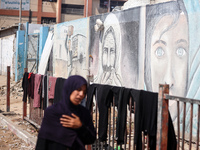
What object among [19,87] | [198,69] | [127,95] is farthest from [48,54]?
[127,95]

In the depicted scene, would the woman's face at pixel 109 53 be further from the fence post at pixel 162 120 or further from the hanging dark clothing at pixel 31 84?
the fence post at pixel 162 120

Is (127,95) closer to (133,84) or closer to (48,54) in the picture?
Result: (133,84)

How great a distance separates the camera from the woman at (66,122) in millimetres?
2449

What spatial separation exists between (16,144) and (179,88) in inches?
152

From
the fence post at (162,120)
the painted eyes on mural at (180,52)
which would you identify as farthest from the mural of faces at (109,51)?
the fence post at (162,120)

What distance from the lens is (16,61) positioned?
17.4 metres

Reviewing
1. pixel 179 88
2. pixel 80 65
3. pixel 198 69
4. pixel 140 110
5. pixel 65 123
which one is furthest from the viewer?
pixel 80 65

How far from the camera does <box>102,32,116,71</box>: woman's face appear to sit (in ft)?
29.1

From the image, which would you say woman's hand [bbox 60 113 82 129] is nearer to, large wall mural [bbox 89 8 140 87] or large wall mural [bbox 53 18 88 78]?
large wall mural [bbox 89 8 140 87]

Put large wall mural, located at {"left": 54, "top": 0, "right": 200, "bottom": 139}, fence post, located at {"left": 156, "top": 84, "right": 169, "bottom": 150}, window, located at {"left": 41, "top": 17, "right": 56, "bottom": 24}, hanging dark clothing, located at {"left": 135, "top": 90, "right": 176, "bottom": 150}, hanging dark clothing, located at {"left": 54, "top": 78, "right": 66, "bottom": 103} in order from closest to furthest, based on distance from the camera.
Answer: fence post, located at {"left": 156, "top": 84, "right": 169, "bottom": 150} < hanging dark clothing, located at {"left": 135, "top": 90, "right": 176, "bottom": 150} < hanging dark clothing, located at {"left": 54, "top": 78, "right": 66, "bottom": 103} < large wall mural, located at {"left": 54, "top": 0, "right": 200, "bottom": 139} < window, located at {"left": 41, "top": 17, "right": 56, "bottom": 24}

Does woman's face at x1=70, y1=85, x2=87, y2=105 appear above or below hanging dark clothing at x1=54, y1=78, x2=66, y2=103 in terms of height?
above

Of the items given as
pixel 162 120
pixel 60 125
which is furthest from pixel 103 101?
pixel 60 125

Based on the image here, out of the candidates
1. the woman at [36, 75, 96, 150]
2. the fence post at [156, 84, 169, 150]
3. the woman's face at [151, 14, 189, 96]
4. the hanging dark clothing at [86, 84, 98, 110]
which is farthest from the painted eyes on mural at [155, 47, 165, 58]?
the woman at [36, 75, 96, 150]

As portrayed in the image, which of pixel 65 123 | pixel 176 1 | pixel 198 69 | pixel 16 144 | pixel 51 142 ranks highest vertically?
pixel 176 1
